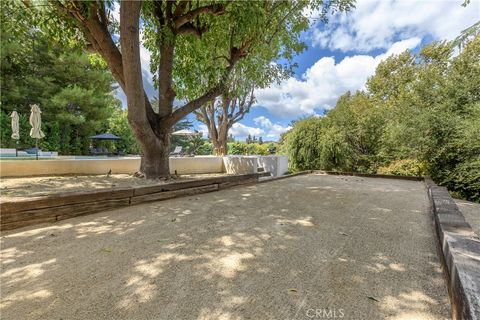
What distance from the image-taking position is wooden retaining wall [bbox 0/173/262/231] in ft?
8.59

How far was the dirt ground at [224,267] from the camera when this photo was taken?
4.54ft

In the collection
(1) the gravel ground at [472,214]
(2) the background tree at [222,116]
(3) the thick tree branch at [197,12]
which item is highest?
(3) the thick tree branch at [197,12]

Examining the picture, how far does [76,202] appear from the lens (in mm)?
3086

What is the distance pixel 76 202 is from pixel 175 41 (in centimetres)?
426

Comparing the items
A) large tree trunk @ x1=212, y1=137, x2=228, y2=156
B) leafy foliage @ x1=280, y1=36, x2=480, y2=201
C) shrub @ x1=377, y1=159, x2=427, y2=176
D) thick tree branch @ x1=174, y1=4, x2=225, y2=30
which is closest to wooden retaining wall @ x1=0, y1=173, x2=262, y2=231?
thick tree branch @ x1=174, y1=4, x2=225, y2=30

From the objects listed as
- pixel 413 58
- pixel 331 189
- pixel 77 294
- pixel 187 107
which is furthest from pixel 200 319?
pixel 413 58

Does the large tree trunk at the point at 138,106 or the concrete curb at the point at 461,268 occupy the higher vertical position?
the large tree trunk at the point at 138,106

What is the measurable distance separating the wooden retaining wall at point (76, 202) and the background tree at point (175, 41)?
184 centimetres

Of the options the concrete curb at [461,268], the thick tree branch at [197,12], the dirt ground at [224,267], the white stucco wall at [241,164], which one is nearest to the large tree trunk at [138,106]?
the thick tree branch at [197,12]

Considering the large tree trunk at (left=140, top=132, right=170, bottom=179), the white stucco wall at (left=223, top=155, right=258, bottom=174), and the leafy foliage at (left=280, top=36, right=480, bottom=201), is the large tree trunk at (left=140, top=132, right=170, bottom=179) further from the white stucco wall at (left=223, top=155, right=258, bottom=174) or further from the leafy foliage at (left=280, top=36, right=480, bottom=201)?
the leafy foliage at (left=280, top=36, right=480, bottom=201)

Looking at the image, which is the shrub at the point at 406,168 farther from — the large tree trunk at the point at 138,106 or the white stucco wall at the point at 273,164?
the large tree trunk at the point at 138,106

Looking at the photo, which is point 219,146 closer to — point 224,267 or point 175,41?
point 175,41

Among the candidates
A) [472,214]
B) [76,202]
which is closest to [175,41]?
[76,202]

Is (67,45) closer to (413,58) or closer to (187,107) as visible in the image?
(187,107)
